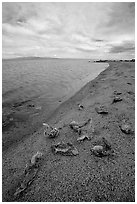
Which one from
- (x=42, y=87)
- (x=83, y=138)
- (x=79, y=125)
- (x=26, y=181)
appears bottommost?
(x=26, y=181)

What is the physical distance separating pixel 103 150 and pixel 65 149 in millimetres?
1312

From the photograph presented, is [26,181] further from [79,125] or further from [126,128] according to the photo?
[126,128]

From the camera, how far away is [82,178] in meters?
3.65

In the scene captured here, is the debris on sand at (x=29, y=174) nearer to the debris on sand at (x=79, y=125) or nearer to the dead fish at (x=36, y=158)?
the dead fish at (x=36, y=158)

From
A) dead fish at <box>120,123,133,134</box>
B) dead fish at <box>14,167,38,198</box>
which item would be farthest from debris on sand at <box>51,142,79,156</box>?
dead fish at <box>120,123,133,134</box>

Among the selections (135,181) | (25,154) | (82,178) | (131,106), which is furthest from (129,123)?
(25,154)

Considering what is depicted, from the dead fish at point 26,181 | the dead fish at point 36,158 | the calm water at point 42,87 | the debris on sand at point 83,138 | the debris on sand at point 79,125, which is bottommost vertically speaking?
the dead fish at point 26,181

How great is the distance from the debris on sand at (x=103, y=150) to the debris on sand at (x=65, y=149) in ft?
2.04

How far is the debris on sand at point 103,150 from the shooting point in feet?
13.9

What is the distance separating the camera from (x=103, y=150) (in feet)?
14.3

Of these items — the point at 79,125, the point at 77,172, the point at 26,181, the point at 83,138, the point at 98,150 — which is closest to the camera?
the point at 26,181

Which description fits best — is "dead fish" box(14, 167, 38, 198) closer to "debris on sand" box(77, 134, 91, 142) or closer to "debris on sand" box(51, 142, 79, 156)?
"debris on sand" box(51, 142, 79, 156)

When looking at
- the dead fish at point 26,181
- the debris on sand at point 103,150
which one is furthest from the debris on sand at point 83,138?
the dead fish at point 26,181

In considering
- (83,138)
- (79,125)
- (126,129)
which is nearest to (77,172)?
(83,138)
